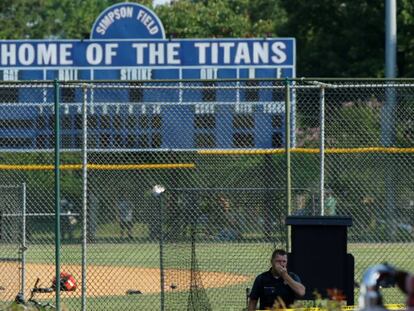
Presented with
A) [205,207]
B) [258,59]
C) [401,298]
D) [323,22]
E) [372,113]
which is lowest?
[401,298]

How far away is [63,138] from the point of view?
19641 mm

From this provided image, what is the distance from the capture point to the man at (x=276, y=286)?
11805 millimetres

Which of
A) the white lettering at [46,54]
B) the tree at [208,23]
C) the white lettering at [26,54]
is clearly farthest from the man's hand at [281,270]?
the tree at [208,23]

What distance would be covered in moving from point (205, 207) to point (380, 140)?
236 cm

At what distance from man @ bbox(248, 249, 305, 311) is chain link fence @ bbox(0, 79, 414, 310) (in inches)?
A: 57.7

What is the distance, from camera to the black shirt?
11.9 meters

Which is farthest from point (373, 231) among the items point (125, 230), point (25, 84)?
point (25, 84)

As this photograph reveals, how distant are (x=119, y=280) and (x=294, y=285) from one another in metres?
6.58

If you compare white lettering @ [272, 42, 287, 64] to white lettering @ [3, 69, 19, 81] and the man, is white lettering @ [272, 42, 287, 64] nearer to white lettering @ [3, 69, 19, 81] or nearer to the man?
white lettering @ [3, 69, 19, 81]

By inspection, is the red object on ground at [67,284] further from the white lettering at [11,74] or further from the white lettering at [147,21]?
the white lettering at [147,21]

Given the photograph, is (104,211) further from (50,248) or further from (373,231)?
(373,231)

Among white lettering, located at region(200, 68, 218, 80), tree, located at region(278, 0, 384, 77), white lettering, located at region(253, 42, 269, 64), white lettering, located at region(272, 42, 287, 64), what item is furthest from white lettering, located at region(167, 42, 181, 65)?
tree, located at region(278, 0, 384, 77)

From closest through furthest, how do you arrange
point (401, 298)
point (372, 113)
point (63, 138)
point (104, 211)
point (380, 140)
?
1. point (401, 298)
2. point (380, 140)
3. point (372, 113)
4. point (63, 138)
5. point (104, 211)

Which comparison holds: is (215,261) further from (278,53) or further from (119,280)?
(278,53)
